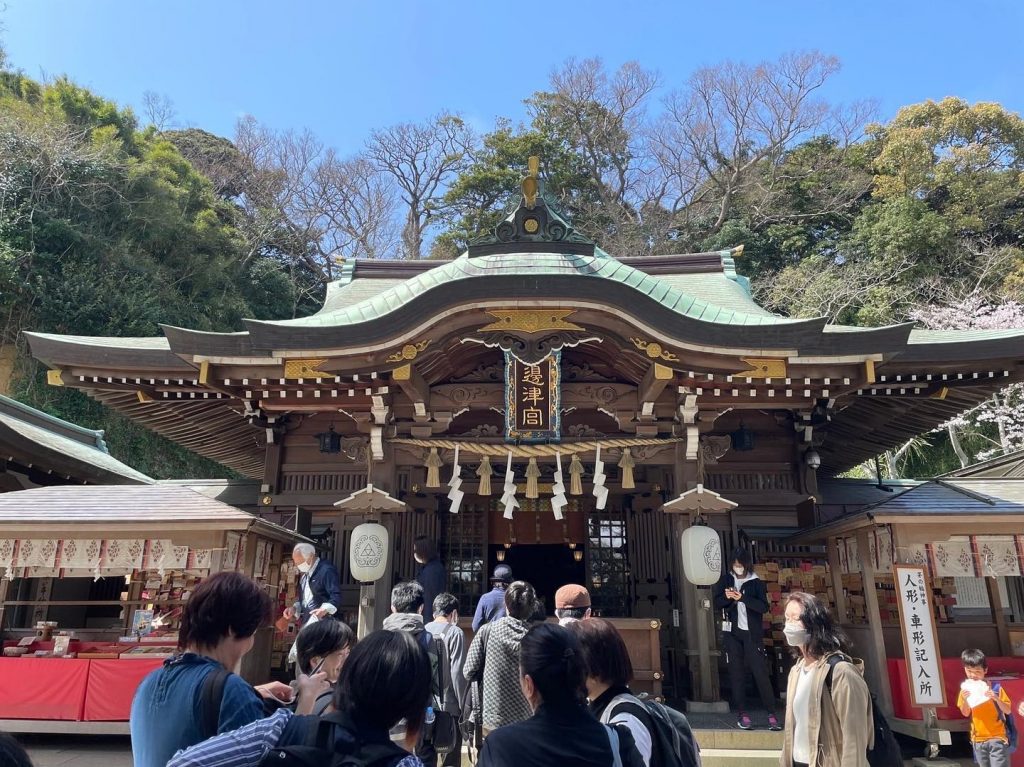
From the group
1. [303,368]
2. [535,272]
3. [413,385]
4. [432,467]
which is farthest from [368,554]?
[535,272]

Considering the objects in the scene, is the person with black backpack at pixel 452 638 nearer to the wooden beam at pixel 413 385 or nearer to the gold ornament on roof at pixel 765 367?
the wooden beam at pixel 413 385

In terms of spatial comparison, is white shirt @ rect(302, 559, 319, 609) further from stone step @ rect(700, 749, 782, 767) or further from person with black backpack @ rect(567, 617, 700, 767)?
person with black backpack @ rect(567, 617, 700, 767)

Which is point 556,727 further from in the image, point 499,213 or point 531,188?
point 499,213

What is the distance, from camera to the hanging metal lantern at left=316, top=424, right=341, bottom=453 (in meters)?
9.01

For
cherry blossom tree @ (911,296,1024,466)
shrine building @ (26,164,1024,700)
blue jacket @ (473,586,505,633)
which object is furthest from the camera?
cherry blossom tree @ (911,296,1024,466)

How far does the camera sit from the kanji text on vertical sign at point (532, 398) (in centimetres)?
809

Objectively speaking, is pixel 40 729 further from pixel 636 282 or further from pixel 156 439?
pixel 156 439

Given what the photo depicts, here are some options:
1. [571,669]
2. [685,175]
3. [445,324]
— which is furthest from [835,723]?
[685,175]

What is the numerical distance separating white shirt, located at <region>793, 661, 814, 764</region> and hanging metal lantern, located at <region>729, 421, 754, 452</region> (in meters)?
5.41

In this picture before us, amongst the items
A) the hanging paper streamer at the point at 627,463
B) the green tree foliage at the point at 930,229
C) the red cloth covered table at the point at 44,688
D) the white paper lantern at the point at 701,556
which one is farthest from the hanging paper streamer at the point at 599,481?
the green tree foliage at the point at 930,229

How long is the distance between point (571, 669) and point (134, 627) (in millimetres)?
7924

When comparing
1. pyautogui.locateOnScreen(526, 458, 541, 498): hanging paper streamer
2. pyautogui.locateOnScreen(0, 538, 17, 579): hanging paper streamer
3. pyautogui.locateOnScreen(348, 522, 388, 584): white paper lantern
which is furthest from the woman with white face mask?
pyautogui.locateOnScreen(0, 538, 17, 579): hanging paper streamer

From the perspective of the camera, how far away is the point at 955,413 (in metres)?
9.37

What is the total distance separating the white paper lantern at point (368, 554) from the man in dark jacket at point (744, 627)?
12.4 ft
